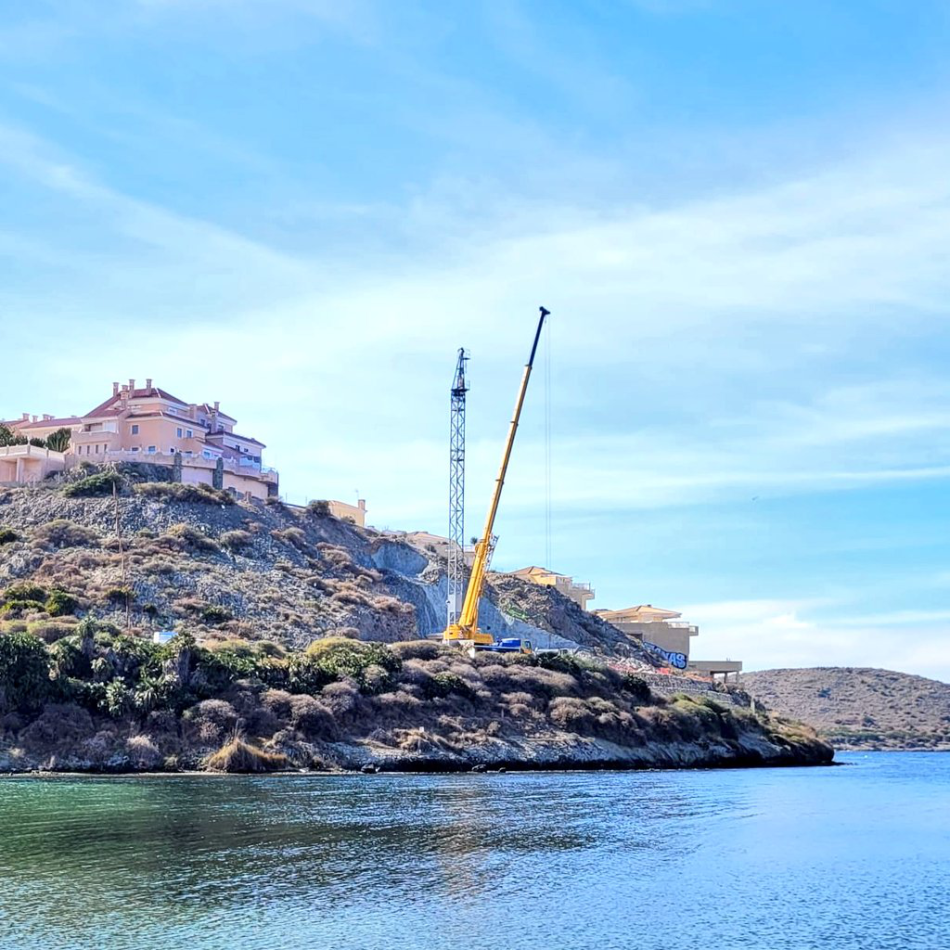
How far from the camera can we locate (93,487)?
102 meters

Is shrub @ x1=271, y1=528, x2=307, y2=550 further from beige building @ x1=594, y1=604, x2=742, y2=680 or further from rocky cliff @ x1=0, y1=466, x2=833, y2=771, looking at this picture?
beige building @ x1=594, y1=604, x2=742, y2=680

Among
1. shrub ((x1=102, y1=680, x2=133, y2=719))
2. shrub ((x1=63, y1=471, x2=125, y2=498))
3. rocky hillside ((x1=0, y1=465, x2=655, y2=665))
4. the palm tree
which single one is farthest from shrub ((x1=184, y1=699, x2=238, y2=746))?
the palm tree

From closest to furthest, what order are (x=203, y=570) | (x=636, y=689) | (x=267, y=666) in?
(x=267, y=666)
(x=636, y=689)
(x=203, y=570)

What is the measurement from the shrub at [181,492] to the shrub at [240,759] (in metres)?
43.2

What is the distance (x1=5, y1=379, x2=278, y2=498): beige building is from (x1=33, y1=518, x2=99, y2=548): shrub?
1162cm

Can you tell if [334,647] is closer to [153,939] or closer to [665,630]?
[153,939]

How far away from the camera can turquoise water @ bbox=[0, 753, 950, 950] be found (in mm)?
26188

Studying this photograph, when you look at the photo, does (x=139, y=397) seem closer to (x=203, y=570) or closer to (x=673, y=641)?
(x=203, y=570)

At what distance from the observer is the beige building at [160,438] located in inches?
4281

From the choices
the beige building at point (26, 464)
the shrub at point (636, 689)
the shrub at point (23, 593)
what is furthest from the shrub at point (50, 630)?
the shrub at point (636, 689)

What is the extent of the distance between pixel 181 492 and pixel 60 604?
24946 millimetres

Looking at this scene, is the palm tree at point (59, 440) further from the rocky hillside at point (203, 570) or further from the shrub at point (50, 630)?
the shrub at point (50, 630)

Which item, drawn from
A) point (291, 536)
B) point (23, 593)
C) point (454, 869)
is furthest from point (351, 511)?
point (454, 869)

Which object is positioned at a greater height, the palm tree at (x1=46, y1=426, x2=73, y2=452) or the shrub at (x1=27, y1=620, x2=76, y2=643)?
the palm tree at (x1=46, y1=426, x2=73, y2=452)
